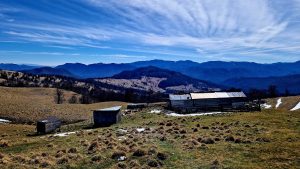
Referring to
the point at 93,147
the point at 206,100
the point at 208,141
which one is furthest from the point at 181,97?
the point at 93,147

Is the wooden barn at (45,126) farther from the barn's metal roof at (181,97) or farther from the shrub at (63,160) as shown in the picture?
the barn's metal roof at (181,97)

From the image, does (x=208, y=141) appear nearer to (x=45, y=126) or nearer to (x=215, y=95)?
(x=45, y=126)

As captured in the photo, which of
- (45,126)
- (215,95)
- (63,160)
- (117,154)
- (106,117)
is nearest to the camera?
(63,160)

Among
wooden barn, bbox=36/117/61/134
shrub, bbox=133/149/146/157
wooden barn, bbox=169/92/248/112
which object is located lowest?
wooden barn, bbox=36/117/61/134

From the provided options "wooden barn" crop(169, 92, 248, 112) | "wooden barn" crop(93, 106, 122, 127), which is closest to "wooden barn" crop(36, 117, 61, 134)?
"wooden barn" crop(93, 106, 122, 127)

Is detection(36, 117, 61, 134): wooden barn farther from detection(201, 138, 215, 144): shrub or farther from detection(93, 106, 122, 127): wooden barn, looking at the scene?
detection(201, 138, 215, 144): shrub

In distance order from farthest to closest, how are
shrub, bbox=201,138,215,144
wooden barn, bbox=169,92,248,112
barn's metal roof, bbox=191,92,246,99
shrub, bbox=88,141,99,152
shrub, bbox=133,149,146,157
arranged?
1. barn's metal roof, bbox=191,92,246,99
2. wooden barn, bbox=169,92,248,112
3. shrub, bbox=201,138,215,144
4. shrub, bbox=88,141,99,152
5. shrub, bbox=133,149,146,157

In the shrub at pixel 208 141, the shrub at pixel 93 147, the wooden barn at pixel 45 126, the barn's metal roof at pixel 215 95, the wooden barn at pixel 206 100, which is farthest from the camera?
the barn's metal roof at pixel 215 95

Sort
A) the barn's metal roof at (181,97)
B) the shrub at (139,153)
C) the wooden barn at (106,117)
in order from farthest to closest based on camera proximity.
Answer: the barn's metal roof at (181,97) → the wooden barn at (106,117) → the shrub at (139,153)

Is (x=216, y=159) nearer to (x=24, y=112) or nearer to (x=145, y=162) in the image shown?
(x=145, y=162)

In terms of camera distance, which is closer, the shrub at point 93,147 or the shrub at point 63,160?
the shrub at point 63,160

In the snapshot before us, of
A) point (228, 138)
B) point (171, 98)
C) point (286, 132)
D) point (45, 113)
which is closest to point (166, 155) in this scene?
point (228, 138)

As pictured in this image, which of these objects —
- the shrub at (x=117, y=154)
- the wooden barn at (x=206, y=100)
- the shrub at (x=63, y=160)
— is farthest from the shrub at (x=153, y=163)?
the wooden barn at (x=206, y=100)

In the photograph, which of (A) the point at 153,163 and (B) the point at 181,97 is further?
(B) the point at 181,97
